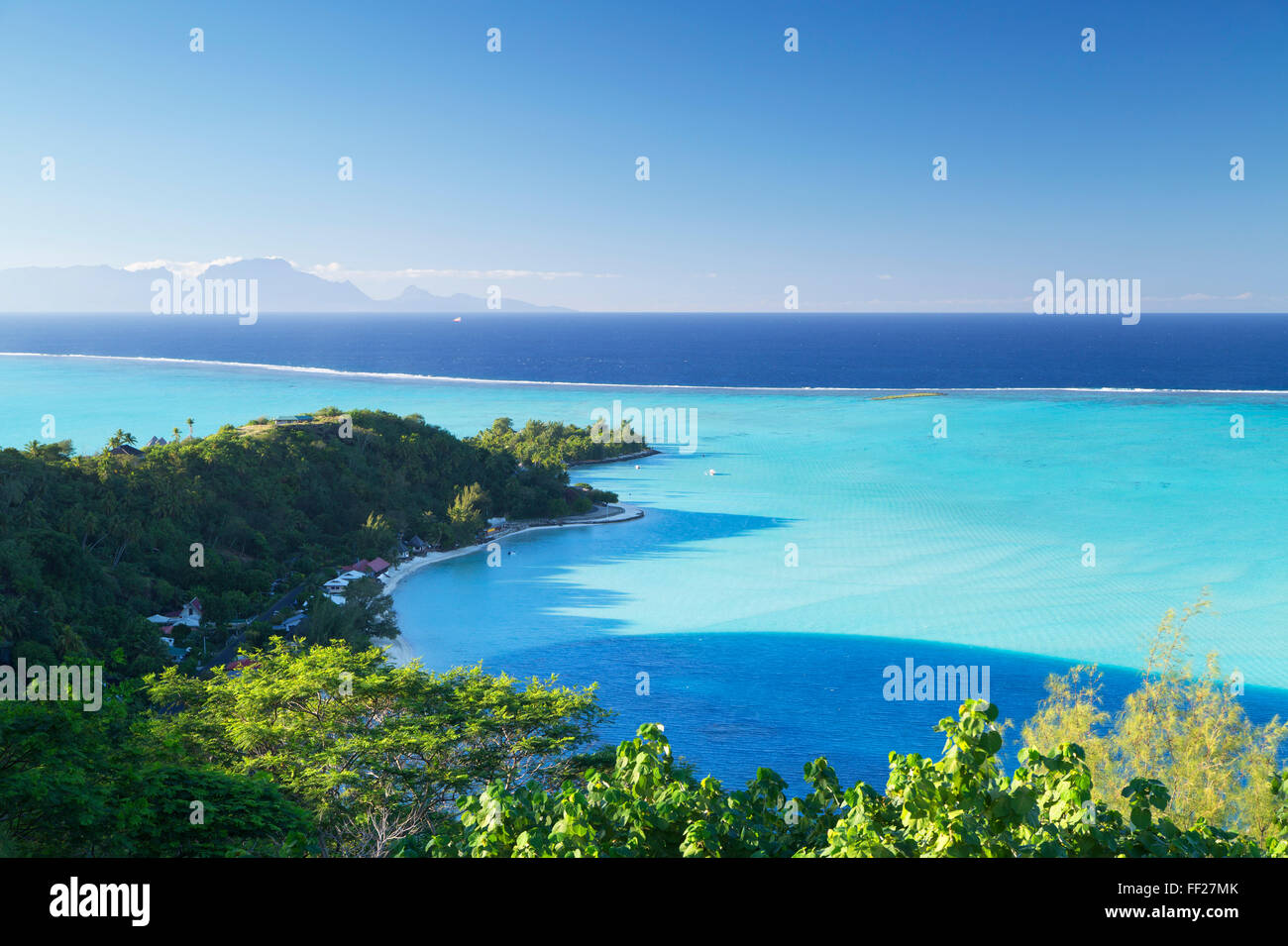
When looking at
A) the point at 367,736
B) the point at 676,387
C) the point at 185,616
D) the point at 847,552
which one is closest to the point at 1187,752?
the point at 367,736

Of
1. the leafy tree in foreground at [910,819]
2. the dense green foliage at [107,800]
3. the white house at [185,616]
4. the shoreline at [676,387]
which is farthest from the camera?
the shoreline at [676,387]

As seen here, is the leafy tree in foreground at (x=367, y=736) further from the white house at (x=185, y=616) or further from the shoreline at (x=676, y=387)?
the shoreline at (x=676, y=387)

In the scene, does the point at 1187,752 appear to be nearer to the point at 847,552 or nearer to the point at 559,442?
the point at 847,552

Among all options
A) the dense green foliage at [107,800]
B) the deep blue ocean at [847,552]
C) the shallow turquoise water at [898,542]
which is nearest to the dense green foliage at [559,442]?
the deep blue ocean at [847,552]

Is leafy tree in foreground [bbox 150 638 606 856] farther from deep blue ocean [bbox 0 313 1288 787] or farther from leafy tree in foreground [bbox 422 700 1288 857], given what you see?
leafy tree in foreground [bbox 422 700 1288 857]
